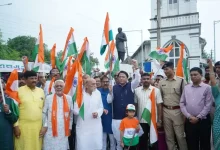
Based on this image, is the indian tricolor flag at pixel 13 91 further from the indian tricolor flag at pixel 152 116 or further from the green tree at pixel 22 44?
the green tree at pixel 22 44

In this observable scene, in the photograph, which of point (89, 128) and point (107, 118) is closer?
point (89, 128)

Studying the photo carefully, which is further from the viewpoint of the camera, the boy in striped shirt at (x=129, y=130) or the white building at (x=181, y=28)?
the white building at (x=181, y=28)

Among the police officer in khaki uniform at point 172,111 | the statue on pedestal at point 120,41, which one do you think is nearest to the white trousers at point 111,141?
the police officer in khaki uniform at point 172,111

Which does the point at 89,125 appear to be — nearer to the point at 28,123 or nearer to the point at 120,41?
the point at 28,123

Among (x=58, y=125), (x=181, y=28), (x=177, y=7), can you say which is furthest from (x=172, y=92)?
(x=177, y=7)

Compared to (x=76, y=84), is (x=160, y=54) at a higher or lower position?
higher

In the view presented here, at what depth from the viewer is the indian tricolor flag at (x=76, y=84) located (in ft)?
15.3

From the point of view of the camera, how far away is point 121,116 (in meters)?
5.16

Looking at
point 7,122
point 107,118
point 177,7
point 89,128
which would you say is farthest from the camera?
point 177,7

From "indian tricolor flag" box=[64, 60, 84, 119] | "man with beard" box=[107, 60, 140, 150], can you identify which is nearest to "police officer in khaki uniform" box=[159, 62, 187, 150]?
"man with beard" box=[107, 60, 140, 150]

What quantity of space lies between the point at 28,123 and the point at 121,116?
186 cm

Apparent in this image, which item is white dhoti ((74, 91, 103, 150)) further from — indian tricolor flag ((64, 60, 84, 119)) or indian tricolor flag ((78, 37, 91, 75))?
indian tricolor flag ((78, 37, 91, 75))

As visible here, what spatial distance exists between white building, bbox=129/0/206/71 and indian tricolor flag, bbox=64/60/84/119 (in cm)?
1673

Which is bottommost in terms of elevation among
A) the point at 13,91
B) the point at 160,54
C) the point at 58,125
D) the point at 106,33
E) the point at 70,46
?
the point at 58,125
